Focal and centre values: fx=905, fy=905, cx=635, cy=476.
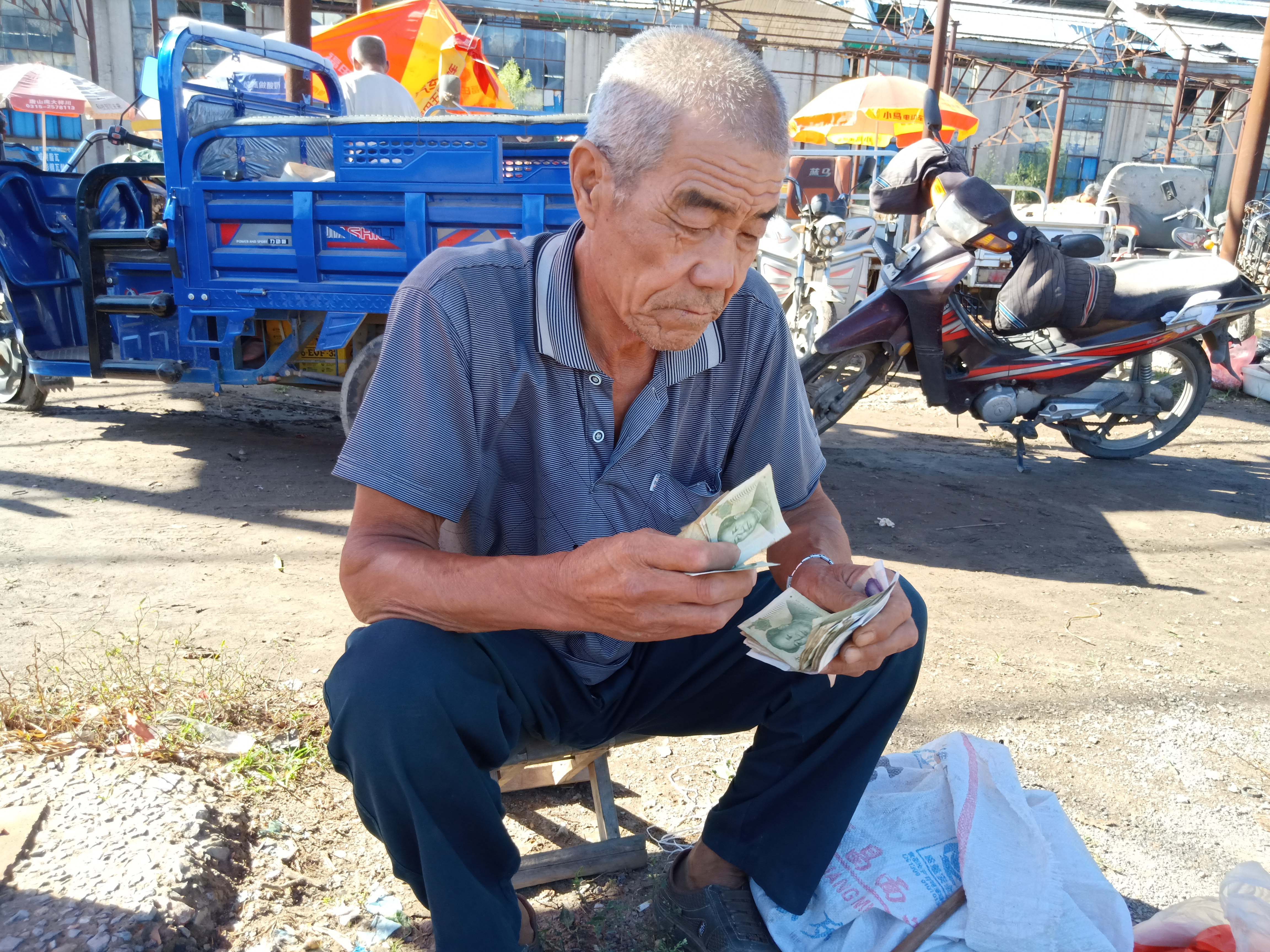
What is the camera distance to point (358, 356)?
180 inches

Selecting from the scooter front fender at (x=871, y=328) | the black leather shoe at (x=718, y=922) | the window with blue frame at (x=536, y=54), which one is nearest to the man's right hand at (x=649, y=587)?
the black leather shoe at (x=718, y=922)

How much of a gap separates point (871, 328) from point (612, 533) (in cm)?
345

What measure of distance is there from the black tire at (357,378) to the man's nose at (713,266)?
3.28 metres

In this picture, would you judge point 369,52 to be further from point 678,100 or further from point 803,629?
point 803,629

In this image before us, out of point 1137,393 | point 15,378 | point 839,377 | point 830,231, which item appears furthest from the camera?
point 830,231

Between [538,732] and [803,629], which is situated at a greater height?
[803,629]

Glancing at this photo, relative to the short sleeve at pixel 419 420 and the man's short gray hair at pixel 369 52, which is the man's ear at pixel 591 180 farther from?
the man's short gray hair at pixel 369 52

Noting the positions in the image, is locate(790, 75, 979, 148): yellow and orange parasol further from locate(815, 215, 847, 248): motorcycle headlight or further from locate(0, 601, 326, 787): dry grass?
locate(0, 601, 326, 787): dry grass

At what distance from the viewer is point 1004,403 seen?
4746mm

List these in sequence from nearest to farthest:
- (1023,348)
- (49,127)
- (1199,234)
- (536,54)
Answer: (1023,348)
(1199,234)
(49,127)
(536,54)

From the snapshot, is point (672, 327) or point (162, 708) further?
point (162, 708)

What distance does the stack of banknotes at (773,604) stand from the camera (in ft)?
4.59

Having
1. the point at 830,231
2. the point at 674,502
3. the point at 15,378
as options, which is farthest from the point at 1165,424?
the point at 15,378

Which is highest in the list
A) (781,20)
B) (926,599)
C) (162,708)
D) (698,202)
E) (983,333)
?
(781,20)
